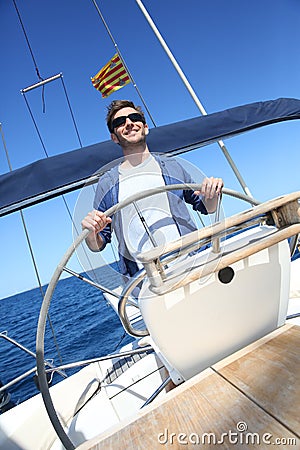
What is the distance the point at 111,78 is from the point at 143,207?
13.2ft

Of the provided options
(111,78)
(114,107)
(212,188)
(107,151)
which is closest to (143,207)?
(212,188)

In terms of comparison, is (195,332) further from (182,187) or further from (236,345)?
(182,187)

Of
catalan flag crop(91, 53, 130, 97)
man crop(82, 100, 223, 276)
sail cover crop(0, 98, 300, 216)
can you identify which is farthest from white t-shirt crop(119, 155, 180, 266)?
catalan flag crop(91, 53, 130, 97)

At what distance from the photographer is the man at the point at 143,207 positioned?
894 mm

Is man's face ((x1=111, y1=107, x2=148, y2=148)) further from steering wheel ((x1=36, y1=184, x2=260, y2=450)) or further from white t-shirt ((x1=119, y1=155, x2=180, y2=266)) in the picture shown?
steering wheel ((x1=36, y1=184, x2=260, y2=450))

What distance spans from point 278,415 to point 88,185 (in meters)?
0.90

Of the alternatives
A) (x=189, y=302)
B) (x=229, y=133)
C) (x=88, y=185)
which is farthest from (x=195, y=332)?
(x=229, y=133)

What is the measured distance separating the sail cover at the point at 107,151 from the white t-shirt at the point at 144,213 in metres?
0.15

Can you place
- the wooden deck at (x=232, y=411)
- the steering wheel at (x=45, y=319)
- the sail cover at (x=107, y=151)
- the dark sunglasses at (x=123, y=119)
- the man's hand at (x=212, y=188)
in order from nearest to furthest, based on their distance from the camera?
the wooden deck at (x=232, y=411) < the steering wheel at (x=45, y=319) < the man's hand at (x=212, y=188) < the dark sunglasses at (x=123, y=119) < the sail cover at (x=107, y=151)

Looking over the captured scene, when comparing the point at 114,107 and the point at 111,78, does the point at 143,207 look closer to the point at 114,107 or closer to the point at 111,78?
the point at 114,107

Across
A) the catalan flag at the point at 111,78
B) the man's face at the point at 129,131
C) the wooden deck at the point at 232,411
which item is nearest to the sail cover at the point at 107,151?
the man's face at the point at 129,131

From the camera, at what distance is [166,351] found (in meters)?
0.75

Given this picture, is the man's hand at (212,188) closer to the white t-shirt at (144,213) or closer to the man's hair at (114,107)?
the white t-shirt at (144,213)

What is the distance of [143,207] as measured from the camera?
0.93 m
